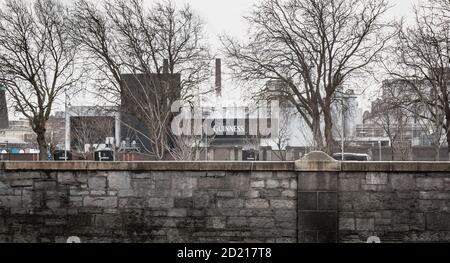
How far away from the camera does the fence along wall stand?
869cm

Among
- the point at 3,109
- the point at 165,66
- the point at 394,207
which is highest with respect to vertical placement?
the point at 165,66

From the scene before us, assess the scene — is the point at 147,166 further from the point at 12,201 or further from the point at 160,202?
the point at 12,201

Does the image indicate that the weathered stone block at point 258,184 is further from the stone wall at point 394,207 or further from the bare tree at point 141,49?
the bare tree at point 141,49

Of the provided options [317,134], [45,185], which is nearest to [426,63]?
[317,134]

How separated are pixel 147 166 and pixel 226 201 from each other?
154cm

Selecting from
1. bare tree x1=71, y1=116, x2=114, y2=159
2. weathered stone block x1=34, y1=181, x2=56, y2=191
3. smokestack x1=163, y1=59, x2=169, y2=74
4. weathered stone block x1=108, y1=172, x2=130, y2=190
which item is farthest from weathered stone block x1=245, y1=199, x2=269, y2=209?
bare tree x1=71, y1=116, x2=114, y2=159

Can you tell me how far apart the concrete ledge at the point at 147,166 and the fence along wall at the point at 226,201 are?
0.06ft

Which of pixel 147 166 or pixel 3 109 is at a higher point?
pixel 3 109

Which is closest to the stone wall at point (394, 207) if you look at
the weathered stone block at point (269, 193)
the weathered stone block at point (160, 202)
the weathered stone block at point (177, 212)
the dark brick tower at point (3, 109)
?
the weathered stone block at point (269, 193)

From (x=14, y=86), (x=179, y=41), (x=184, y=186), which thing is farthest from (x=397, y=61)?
(x=14, y=86)

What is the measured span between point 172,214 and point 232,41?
15362 mm

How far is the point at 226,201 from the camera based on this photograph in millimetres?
8867

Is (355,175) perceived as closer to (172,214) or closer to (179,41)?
(172,214)

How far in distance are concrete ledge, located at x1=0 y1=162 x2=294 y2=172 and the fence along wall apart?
18mm
